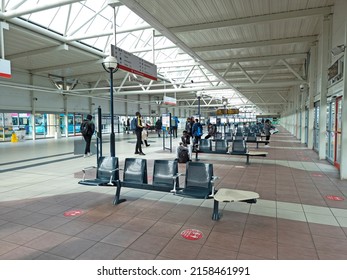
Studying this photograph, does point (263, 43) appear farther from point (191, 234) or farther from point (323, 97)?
point (191, 234)

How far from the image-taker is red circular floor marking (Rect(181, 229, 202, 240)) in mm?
3236

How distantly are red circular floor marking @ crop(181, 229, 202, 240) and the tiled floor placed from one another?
2.5 inches

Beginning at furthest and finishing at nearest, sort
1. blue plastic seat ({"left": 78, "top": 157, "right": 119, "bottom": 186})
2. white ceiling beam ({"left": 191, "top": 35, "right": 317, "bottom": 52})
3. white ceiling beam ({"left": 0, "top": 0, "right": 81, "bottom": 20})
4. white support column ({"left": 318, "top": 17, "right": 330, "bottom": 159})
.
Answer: white ceiling beam ({"left": 191, "top": 35, "right": 317, "bottom": 52}) < white support column ({"left": 318, "top": 17, "right": 330, "bottom": 159}) < white ceiling beam ({"left": 0, "top": 0, "right": 81, "bottom": 20}) < blue plastic seat ({"left": 78, "top": 157, "right": 119, "bottom": 186})

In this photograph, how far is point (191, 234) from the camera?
333cm

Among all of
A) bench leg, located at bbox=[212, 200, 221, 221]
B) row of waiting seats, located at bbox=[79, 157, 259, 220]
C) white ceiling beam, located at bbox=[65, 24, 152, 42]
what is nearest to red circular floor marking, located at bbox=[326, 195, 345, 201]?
row of waiting seats, located at bbox=[79, 157, 259, 220]

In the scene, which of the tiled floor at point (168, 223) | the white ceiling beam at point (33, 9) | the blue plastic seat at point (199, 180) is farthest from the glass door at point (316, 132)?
the white ceiling beam at point (33, 9)

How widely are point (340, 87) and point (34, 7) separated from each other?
33.0ft

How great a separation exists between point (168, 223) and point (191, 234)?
0.51 metres

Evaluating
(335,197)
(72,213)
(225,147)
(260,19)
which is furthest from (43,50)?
(335,197)

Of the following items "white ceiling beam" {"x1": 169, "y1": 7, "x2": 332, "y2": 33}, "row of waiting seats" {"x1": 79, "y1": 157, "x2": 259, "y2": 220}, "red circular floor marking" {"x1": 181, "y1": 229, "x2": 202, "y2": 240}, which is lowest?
"red circular floor marking" {"x1": 181, "y1": 229, "x2": 202, "y2": 240}

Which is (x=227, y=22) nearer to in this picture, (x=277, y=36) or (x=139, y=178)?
(x=277, y=36)

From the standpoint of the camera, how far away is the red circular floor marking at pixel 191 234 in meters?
3.24

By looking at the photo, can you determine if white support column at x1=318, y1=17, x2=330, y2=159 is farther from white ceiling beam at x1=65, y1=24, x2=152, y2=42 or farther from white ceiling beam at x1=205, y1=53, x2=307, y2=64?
white ceiling beam at x1=65, y1=24, x2=152, y2=42

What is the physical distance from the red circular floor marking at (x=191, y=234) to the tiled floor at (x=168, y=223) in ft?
0.20
